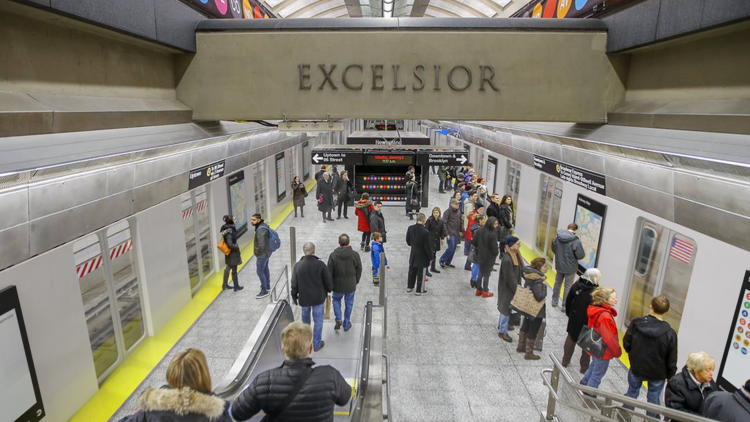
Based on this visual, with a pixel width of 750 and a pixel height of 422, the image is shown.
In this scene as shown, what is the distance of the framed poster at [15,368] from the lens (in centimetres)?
403

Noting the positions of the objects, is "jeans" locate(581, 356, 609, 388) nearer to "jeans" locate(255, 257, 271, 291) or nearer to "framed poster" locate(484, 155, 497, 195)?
"jeans" locate(255, 257, 271, 291)

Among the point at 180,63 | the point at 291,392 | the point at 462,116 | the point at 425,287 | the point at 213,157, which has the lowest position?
the point at 425,287

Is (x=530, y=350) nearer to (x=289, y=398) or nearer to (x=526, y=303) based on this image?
(x=526, y=303)

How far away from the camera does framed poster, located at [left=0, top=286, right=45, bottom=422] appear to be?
403 centimetres

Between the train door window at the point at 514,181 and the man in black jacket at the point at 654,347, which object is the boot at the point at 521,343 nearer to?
the man in black jacket at the point at 654,347

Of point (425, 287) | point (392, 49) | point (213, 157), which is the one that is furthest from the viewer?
point (425, 287)

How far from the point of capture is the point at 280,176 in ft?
49.6

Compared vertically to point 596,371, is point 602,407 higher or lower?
higher

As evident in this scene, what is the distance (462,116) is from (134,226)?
212 inches

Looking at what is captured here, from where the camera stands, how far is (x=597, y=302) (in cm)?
472

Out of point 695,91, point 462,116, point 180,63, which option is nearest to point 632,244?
point 695,91

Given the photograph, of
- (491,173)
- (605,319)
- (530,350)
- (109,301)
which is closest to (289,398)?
(605,319)

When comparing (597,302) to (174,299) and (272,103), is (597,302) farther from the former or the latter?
(174,299)

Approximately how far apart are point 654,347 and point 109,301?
7.40 m
